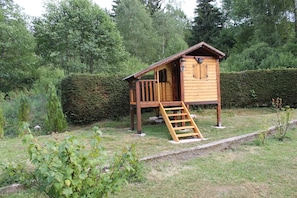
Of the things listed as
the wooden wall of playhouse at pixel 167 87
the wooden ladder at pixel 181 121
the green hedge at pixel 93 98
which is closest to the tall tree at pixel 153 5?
the green hedge at pixel 93 98

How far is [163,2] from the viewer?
94.0 ft

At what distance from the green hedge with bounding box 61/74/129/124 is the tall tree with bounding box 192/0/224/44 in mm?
15823

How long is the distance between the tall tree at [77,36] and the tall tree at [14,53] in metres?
0.95

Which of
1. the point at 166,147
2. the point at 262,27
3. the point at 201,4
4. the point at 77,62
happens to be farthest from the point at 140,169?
the point at 201,4

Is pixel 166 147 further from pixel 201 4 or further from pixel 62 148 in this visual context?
pixel 201 4

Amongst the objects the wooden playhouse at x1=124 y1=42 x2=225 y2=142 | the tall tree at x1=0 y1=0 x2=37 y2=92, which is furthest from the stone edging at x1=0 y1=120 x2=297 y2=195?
the tall tree at x1=0 y1=0 x2=37 y2=92

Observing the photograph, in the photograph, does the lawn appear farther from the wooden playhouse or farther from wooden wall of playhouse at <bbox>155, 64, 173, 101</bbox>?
wooden wall of playhouse at <bbox>155, 64, 173, 101</bbox>

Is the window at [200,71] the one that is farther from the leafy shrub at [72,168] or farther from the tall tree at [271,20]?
the tall tree at [271,20]

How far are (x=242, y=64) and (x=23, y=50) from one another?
48.7 feet

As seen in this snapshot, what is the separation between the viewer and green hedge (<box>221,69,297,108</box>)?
12133 mm

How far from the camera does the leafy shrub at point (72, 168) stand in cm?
174

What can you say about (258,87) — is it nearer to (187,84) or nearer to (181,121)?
(187,84)

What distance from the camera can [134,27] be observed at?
2172cm

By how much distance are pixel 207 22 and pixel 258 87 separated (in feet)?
44.5
